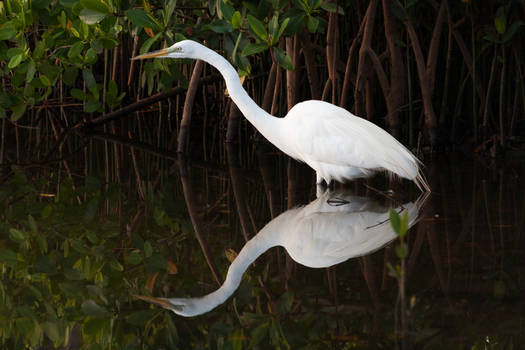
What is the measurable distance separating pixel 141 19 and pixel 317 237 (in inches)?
66.1

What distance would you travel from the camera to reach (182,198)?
4.49m

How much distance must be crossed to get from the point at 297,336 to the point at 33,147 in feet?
15.1

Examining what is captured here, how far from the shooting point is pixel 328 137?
4297 mm

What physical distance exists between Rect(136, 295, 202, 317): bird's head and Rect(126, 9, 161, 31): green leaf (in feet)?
6.76

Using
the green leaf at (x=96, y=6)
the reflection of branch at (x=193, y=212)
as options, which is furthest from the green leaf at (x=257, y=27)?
the reflection of branch at (x=193, y=212)

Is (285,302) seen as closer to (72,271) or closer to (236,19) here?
(72,271)

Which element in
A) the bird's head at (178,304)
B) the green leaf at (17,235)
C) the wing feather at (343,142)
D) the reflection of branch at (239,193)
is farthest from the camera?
the wing feather at (343,142)

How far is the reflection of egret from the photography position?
2704mm

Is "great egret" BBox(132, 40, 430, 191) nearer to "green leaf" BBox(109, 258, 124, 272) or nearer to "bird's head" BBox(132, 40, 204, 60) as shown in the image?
"bird's head" BBox(132, 40, 204, 60)

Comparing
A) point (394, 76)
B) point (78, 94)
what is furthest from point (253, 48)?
point (78, 94)

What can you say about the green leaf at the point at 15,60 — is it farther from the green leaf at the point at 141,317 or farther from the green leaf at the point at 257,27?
the green leaf at the point at 141,317

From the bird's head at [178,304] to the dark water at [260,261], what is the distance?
20 millimetres

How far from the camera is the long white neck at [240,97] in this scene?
439cm

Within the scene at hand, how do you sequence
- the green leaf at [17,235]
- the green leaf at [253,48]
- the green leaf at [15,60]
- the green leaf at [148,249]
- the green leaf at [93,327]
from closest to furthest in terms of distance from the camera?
the green leaf at [93,327] < the green leaf at [148,249] < the green leaf at [17,235] < the green leaf at [253,48] < the green leaf at [15,60]
